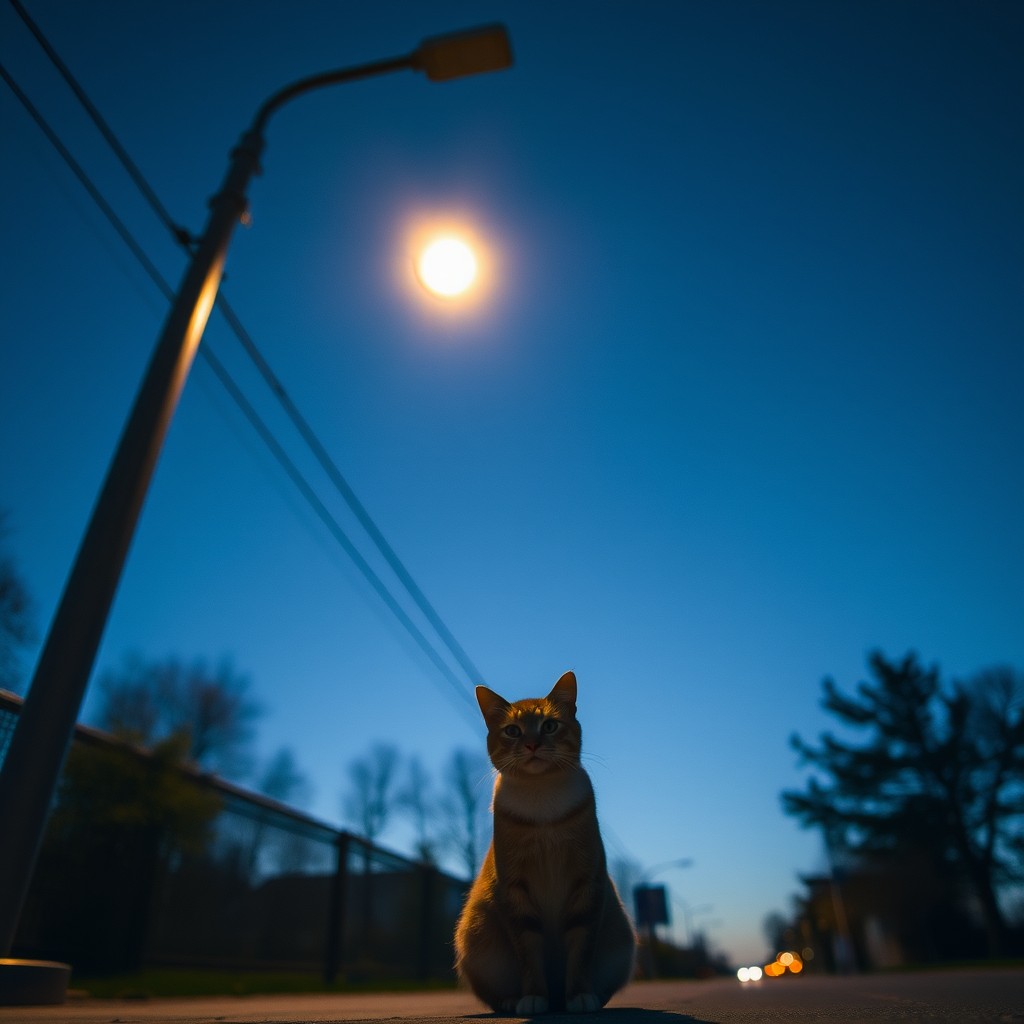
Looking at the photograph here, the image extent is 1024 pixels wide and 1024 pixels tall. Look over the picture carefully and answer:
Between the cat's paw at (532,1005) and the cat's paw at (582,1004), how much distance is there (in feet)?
0.24

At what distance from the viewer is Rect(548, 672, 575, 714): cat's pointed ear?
2416 millimetres

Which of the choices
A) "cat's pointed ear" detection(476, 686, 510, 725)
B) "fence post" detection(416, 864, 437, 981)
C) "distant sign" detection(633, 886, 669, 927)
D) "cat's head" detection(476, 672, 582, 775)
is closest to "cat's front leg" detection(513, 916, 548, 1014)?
"cat's head" detection(476, 672, 582, 775)

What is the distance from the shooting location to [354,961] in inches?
372

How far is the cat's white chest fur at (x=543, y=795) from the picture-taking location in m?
2.01

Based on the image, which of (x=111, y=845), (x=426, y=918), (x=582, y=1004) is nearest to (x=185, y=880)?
(x=111, y=845)

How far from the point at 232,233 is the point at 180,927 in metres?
6.68

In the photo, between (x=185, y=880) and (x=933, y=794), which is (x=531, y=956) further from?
(x=933, y=794)

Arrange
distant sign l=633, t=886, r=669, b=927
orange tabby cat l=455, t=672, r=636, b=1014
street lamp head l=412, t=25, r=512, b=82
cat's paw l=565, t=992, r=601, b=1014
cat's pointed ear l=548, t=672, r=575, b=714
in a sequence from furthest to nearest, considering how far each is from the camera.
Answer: distant sign l=633, t=886, r=669, b=927 < street lamp head l=412, t=25, r=512, b=82 < cat's pointed ear l=548, t=672, r=575, b=714 < orange tabby cat l=455, t=672, r=636, b=1014 < cat's paw l=565, t=992, r=601, b=1014

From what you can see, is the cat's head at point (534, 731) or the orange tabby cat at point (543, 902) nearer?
A: the orange tabby cat at point (543, 902)

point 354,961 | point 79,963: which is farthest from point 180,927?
point 354,961

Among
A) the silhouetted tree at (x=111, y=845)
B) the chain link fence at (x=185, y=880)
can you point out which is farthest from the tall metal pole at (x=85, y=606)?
the silhouetted tree at (x=111, y=845)

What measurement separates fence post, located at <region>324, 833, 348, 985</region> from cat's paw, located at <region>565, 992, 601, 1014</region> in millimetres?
8542

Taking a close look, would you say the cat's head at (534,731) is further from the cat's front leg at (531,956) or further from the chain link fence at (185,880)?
the chain link fence at (185,880)

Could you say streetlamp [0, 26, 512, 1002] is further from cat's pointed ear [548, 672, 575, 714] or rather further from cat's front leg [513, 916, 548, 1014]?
cat's pointed ear [548, 672, 575, 714]
